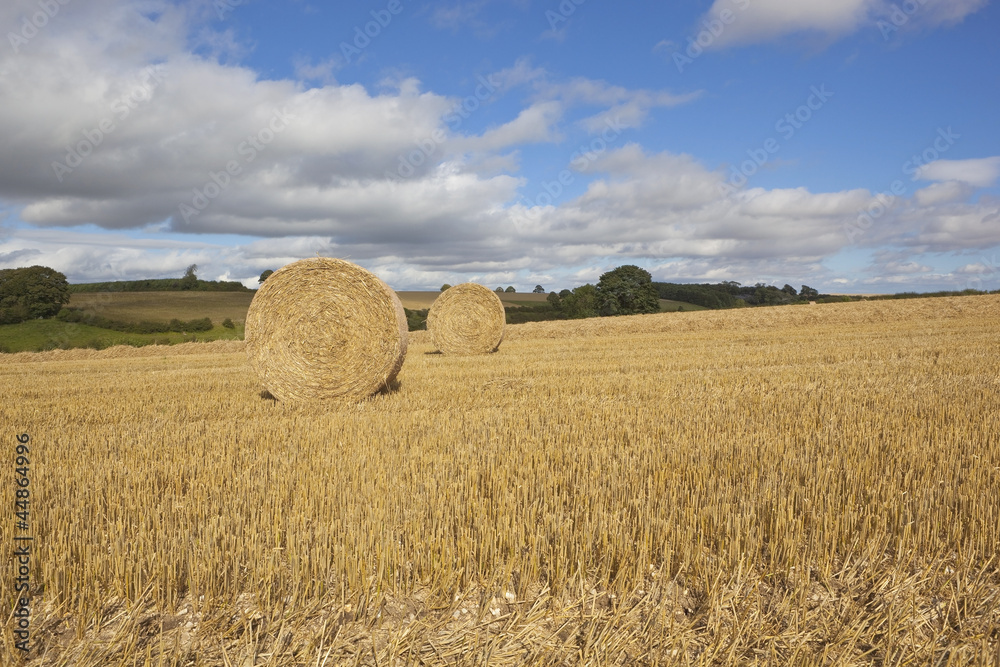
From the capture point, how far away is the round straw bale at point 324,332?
355 inches

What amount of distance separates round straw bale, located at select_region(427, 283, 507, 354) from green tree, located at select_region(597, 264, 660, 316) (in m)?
33.5

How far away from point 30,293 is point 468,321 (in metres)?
27.5

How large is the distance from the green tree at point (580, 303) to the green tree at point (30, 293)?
3486 centimetres

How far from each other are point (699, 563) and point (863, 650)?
2.49 feet

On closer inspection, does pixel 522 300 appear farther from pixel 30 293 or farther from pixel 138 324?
pixel 30 293

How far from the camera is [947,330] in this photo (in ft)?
61.7

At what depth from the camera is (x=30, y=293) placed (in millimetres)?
30844

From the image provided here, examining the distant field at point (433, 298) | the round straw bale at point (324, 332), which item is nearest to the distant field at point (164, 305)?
the distant field at point (433, 298)

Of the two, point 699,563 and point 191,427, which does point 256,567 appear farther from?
point 191,427

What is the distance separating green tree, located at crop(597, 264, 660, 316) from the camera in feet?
164

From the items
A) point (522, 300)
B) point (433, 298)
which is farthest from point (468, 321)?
point (522, 300)

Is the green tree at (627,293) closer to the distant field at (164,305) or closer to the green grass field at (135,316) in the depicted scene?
the green grass field at (135,316)

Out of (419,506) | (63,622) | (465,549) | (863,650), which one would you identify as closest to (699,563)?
(863,650)

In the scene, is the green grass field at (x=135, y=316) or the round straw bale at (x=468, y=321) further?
the green grass field at (x=135, y=316)
